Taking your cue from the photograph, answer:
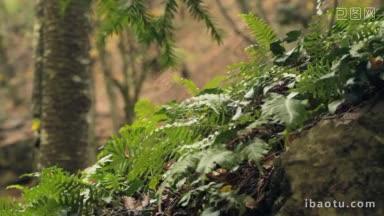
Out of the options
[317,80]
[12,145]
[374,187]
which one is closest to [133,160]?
[317,80]

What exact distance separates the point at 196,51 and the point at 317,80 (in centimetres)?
1771

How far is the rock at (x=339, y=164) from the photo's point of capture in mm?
2453

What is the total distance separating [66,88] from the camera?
539 cm

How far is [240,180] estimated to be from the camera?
291 centimetres

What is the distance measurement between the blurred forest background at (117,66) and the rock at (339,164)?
7.01 metres

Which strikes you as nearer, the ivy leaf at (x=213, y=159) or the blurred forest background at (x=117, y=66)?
the ivy leaf at (x=213, y=159)

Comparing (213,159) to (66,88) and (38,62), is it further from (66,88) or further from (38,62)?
(38,62)

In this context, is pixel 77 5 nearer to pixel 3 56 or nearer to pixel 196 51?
pixel 196 51

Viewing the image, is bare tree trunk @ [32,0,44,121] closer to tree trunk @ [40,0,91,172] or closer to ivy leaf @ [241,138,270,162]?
tree trunk @ [40,0,91,172]

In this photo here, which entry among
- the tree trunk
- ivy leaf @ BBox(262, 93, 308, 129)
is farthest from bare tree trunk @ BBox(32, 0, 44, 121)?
ivy leaf @ BBox(262, 93, 308, 129)

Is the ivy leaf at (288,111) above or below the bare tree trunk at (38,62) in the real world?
below

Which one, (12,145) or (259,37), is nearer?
(259,37)

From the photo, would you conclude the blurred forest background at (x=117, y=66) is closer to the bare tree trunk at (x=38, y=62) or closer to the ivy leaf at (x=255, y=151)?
the bare tree trunk at (x=38, y=62)

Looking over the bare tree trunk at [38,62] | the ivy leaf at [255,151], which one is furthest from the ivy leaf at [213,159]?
the bare tree trunk at [38,62]
